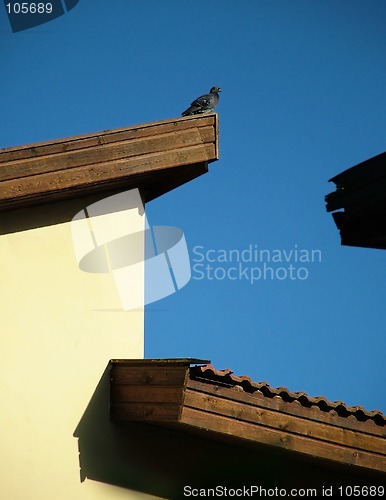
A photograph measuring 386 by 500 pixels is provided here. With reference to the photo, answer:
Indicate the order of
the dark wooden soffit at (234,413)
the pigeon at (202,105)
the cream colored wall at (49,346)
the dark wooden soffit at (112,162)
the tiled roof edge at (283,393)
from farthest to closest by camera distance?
the pigeon at (202,105), the dark wooden soffit at (112,162), the tiled roof edge at (283,393), the dark wooden soffit at (234,413), the cream colored wall at (49,346)

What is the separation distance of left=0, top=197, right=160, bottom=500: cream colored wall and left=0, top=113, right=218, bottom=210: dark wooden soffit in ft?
0.98

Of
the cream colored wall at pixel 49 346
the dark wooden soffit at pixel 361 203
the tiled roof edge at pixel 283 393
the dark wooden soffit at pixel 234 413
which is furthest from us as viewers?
the tiled roof edge at pixel 283 393

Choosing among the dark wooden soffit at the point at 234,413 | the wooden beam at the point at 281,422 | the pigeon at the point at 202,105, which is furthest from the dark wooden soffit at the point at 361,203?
the pigeon at the point at 202,105

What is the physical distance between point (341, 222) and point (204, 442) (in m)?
2.95

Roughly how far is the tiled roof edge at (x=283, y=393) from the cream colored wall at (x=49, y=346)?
78cm

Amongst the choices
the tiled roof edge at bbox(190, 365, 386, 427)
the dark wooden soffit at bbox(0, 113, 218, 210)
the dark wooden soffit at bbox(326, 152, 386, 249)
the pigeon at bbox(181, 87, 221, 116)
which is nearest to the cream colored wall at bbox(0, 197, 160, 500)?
the dark wooden soffit at bbox(0, 113, 218, 210)

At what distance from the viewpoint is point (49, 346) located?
6.12 m

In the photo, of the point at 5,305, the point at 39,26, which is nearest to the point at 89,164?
the point at 5,305

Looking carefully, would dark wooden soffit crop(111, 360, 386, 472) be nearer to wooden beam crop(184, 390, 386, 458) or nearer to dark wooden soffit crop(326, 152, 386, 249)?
wooden beam crop(184, 390, 386, 458)

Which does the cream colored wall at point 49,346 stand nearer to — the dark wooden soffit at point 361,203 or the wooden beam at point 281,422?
the wooden beam at point 281,422

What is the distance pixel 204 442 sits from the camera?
669 cm

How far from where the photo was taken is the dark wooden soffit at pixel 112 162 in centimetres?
627

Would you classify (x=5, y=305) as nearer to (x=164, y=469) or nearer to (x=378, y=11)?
(x=164, y=469)

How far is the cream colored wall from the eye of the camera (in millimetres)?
5758
